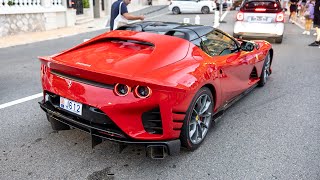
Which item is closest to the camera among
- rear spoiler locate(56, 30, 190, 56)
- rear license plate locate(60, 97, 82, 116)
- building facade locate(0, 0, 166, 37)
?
rear license plate locate(60, 97, 82, 116)

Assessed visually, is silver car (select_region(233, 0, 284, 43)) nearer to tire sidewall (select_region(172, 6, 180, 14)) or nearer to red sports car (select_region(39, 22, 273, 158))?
red sports car (select_region(39, 22, 273, 158))

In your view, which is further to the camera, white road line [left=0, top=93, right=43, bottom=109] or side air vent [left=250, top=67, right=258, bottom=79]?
side air vent [left=250, top=67, right=258, bottom=79]

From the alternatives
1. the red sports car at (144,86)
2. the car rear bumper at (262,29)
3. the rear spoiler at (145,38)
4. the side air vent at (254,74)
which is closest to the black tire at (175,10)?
the car rear bumper at (262,29)

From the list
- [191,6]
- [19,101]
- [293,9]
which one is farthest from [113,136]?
[191,6]

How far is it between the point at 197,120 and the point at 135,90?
3.10ft

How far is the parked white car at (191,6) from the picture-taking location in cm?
2627

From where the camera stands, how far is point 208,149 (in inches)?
140

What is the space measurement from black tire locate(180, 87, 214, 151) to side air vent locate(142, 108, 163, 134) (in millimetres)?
313

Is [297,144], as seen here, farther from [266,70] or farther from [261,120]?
[266,70]

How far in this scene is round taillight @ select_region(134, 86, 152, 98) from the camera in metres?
2.85

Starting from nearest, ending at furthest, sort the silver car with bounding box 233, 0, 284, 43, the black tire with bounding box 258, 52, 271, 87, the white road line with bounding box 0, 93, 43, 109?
the white road line with bounding box 0, 93, 43, 109 → the black tire with bounding box 258, 52, 271, 87 → the silver car with bounding box 233, 0, 284, 43

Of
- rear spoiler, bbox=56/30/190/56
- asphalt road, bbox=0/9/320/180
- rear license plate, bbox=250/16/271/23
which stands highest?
rear license plate, bbox=250/16/271/23

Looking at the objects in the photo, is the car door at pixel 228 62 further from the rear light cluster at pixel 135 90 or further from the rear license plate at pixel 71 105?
the rear license plate at pixel 71 105

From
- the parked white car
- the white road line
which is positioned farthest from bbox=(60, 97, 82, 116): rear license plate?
the parked white car
